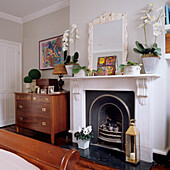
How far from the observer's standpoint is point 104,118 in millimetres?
2773

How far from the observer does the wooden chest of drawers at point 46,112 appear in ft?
9.56

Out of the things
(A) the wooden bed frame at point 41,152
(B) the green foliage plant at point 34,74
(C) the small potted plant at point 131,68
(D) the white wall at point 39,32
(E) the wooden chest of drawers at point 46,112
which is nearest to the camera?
(A) the wooden bed frame at point 41,152

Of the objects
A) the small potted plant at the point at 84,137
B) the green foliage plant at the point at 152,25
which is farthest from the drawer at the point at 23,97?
the green foliage plant at the point at 152,25

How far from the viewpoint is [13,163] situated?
0.83 metres

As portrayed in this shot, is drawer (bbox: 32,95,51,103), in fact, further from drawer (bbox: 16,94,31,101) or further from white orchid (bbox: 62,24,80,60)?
white orchid (bbox: 62,24,80,60)

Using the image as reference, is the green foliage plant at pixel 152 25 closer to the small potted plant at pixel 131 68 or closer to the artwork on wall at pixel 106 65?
the small potted plant at pixel 131 68

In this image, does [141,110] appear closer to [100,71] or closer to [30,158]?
[100,71]

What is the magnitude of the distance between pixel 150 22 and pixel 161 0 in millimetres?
341

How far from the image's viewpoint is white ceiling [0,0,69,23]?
352 cm

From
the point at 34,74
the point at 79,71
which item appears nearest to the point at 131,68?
the point at 79,71

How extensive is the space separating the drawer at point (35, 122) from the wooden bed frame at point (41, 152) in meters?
1.98

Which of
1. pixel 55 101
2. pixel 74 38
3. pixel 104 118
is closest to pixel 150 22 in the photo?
pixel 74 38

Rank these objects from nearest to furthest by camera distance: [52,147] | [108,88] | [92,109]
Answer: [52,147]
[108,88]
[92,109]

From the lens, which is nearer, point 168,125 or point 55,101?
point 168,125
